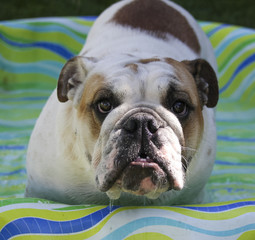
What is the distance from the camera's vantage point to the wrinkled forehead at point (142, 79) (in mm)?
2467

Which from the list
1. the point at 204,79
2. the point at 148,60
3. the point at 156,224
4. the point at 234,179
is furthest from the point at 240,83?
the point at 156,224

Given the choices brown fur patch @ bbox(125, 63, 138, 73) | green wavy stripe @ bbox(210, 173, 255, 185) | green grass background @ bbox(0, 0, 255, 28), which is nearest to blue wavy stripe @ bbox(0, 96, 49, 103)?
green wavy stripe @ bbox(210, 173, 255, 185)

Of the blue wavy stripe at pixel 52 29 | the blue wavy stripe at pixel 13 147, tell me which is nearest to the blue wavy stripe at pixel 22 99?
the blue wavy stripe at pixel 52 29

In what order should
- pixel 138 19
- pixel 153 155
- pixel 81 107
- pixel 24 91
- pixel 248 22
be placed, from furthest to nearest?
pixel 248 22, pixel 24 91, pixel 138 19, pixel 81 107, pixel 153 155

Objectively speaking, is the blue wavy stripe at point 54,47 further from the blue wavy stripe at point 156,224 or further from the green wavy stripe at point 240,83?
the blue wavy stripe at point 156,224

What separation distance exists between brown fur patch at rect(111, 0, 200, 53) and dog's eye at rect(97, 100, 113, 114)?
103 centimetres

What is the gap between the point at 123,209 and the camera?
2480 mm

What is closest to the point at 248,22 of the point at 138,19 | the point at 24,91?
the point at 24,91

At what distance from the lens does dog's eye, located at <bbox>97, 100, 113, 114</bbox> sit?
251 cm

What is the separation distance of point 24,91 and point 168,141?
10.1 ft

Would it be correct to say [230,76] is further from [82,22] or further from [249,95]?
[82,22]

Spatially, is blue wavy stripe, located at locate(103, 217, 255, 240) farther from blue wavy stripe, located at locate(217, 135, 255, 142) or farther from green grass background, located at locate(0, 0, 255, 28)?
green grass background, located at locate(0, 0, 255, 28)

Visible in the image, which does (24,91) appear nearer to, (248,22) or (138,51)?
(138,51)

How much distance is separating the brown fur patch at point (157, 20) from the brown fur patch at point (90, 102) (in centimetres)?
90
